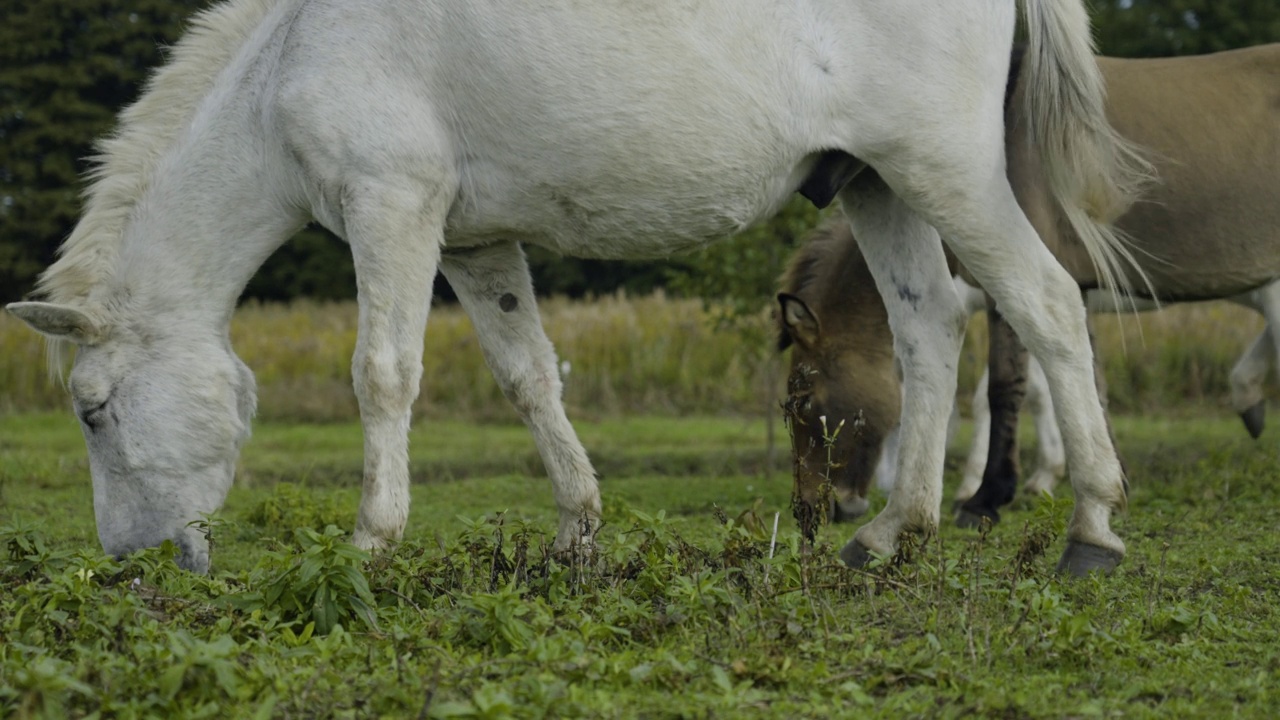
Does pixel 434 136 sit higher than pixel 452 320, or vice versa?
pixel 434 136

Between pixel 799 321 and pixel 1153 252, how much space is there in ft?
6.00

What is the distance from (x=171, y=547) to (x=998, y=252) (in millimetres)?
3036

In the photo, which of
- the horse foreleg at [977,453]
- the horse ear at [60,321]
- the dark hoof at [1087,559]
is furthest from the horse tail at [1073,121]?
the horse ear at [60,321]

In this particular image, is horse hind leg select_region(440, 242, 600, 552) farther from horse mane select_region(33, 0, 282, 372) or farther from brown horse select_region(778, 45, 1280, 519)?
brown horse select_region(778, 45, 1280, 519)

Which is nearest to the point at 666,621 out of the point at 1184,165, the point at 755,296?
the point at 1184,165

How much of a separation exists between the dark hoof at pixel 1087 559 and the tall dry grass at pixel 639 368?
8385 mm

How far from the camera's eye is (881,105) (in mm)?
4762

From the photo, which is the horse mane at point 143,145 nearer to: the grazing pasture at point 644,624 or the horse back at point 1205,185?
the grazing pasture at point 644,624

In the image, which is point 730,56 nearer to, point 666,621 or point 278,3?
point 278,3

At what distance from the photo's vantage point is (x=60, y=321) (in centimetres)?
484

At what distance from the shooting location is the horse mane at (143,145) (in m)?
5.05

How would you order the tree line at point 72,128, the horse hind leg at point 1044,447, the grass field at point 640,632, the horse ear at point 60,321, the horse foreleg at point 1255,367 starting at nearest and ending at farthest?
the grass field at point 640,632 → the horse ear at point 60,321 → the horse foreleg at point 1255,367 → the horse hind leg at point 1044,447 → the tree line at point 72,128

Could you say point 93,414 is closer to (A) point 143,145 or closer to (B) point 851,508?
(A) point 143,145

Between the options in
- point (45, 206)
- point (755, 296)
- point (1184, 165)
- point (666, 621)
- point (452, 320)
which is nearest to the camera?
point (666, 621)
